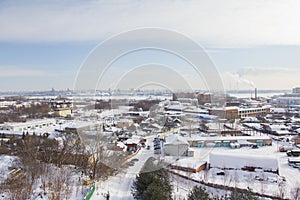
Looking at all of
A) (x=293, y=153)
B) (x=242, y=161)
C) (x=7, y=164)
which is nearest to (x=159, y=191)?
(x=242, y=161)

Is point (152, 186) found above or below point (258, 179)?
above

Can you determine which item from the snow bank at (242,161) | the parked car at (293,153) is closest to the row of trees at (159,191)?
the snow bank at (242,161)

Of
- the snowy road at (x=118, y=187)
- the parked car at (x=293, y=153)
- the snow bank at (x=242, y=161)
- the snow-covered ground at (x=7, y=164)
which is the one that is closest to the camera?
the snowy road at (x=118, y=187)

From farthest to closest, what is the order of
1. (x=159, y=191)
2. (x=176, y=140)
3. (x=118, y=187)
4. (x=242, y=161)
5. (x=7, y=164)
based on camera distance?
(x=176, y=140) → (x=242, y=161) → (x=7, y=164) → (x=118, y=187) → (x=159, y=191)

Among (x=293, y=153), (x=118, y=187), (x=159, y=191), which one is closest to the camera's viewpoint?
(x=159, y=191)

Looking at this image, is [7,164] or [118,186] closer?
[118,186]

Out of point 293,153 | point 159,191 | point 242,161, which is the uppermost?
point 159,191

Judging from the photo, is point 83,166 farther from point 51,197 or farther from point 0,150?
point 0,150

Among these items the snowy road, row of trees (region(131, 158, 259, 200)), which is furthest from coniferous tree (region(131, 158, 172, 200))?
the snowy road

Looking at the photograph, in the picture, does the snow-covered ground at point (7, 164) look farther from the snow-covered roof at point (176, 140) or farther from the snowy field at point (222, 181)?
the snow-covered roof at point (176, 140)

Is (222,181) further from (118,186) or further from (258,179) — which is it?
(118,186)

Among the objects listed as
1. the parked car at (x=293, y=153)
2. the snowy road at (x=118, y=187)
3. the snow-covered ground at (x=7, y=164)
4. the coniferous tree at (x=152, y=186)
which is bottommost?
the parked car at (x=293, y=153)

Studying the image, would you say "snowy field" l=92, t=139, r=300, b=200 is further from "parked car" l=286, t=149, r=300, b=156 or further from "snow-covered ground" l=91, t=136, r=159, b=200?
"parked car" l=286, t=149, r=300, b=156

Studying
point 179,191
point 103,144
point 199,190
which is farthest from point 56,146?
point 199,190
